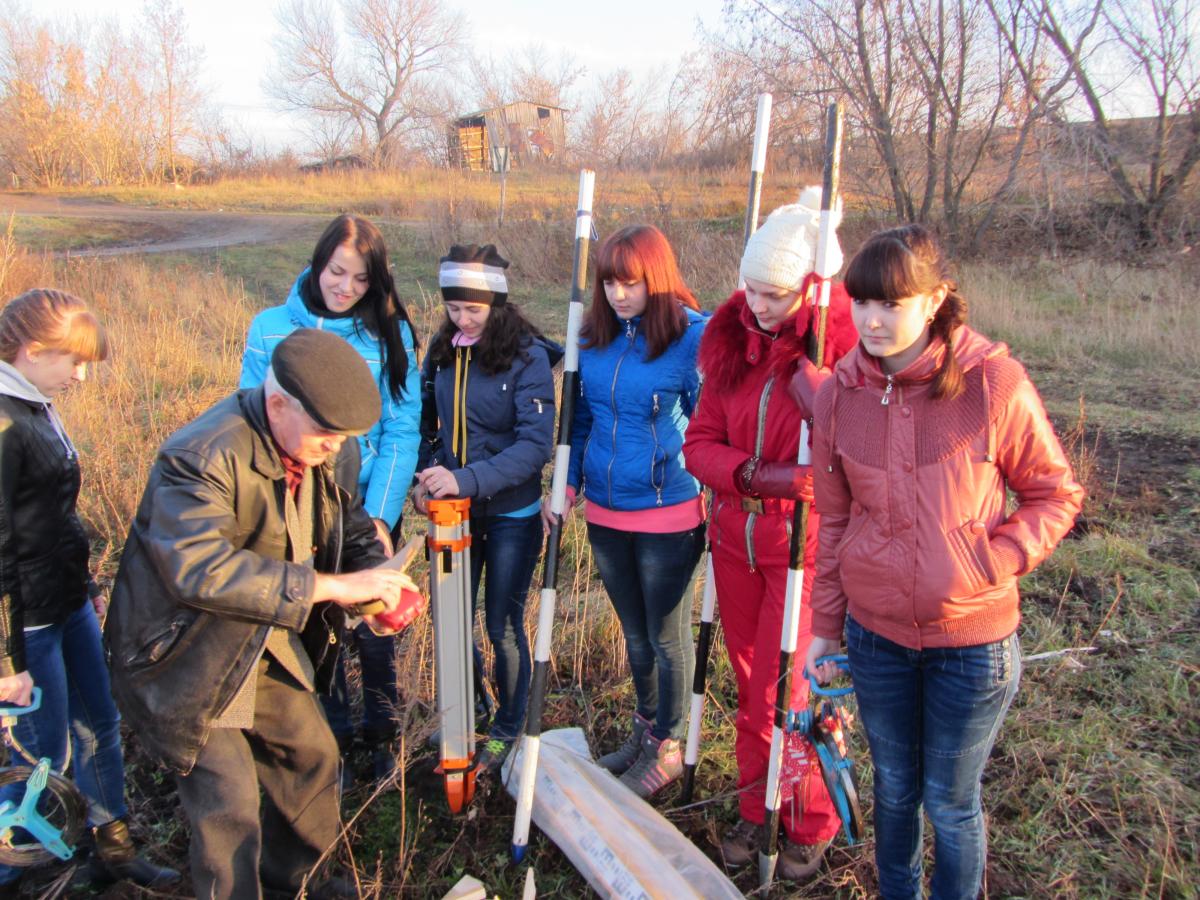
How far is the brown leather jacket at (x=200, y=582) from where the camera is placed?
5.59 feet

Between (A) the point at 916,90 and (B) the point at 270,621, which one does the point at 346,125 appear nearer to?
(A) the point at 916,90

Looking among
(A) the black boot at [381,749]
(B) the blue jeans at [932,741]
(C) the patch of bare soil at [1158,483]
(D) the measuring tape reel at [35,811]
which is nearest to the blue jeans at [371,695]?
(A) the black boot at [381,749]

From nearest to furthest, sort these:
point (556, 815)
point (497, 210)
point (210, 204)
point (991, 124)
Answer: point (556, 815) → point (991, 124) → point (497, 210) → point (210, 204)

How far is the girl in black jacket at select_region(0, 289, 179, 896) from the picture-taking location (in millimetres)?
2152

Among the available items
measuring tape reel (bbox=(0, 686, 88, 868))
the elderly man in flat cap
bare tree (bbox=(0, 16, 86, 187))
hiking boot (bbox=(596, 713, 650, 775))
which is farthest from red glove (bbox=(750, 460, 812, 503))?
bare tree (bbox=(0, 16, 86, 187))

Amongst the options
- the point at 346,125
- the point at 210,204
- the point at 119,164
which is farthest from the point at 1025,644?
the point at 346,125

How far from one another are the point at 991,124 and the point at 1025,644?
39.0 feet

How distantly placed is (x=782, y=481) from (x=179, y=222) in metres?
22.5

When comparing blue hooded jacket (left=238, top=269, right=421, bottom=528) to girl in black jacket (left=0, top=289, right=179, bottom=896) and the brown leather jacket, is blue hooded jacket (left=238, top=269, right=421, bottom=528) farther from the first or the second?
the brown leather jacket

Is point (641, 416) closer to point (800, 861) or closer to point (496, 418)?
point (496, 418)

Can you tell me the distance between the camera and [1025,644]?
3588mm

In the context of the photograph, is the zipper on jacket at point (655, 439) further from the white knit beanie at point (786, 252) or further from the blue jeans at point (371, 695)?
the blue jeans at point (371, 695)

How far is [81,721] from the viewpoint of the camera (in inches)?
99.3

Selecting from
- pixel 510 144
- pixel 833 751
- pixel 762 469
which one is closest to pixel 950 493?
pixel 762 469
